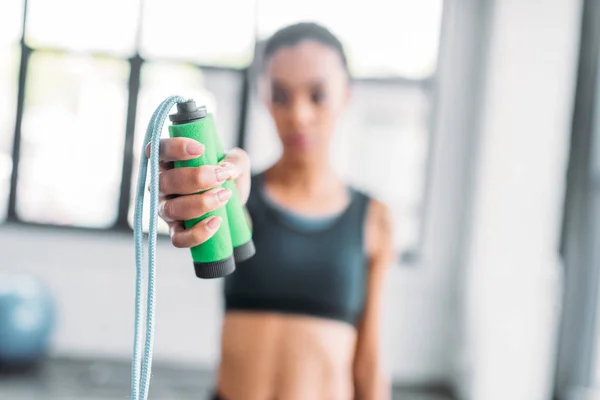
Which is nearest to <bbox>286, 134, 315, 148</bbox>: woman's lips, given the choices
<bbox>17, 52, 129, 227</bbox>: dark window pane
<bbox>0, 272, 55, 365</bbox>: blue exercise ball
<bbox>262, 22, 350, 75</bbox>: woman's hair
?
<bbox>262, 22, 350, 75</bbox>: woman's hair

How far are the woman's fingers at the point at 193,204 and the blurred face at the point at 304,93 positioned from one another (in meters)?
0.60

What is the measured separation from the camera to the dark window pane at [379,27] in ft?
11.7

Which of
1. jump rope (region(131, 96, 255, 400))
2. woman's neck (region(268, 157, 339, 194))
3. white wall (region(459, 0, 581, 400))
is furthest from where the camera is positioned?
white wall (region(459, 0, 581, 400))

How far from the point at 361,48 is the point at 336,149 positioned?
0.56m

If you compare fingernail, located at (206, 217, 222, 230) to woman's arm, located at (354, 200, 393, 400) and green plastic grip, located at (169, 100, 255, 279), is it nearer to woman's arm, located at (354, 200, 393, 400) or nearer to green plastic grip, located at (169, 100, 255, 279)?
green plastic grip, located at (169, 100, 255, 279)

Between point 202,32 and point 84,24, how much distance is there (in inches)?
24.6

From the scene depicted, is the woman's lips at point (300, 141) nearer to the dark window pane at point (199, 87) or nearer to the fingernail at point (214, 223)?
the fingernail at point (214, 223)

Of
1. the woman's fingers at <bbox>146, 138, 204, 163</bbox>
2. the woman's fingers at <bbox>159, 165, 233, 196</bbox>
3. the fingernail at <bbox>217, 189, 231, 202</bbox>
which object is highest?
the woman's fingers at <bbox>146, 138, 204, 163</bbox>

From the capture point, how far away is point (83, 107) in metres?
3.60

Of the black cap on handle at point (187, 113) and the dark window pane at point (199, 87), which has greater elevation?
the dark window pane at point (199, 87)

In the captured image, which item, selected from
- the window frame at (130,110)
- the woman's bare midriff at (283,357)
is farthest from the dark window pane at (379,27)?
the woman's bare midriff at (283,357)

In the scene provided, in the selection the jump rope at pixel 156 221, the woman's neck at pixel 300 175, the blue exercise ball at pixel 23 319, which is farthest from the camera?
the blue exercise ball at pixel 23 319

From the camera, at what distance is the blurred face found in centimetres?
118

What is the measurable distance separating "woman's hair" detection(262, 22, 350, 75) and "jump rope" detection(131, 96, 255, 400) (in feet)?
1.93
